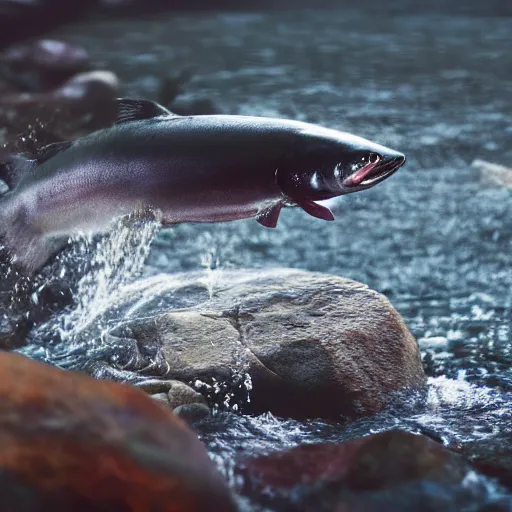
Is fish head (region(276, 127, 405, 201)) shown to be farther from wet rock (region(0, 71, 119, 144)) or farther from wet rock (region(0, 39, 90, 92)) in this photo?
wet rock (region(0, 39, 90, 92))

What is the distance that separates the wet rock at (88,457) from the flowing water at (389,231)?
17.6 inches

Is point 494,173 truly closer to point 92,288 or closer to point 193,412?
point 92,288

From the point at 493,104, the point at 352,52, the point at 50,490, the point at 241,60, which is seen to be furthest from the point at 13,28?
the point at 50,490

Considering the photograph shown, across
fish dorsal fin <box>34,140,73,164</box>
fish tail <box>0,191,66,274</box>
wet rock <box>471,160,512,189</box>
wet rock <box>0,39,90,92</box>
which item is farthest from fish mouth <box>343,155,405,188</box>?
wet rock <box>0,39,90,92</box>

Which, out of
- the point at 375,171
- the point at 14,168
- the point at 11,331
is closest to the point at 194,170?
the point at 375,171

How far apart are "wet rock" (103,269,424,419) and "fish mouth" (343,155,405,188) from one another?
670mm

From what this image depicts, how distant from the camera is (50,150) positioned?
90.0 inches

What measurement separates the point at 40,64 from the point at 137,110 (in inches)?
248

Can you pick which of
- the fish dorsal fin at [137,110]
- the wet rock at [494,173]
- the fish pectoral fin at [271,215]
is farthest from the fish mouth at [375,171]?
the wet rock at [494,173]

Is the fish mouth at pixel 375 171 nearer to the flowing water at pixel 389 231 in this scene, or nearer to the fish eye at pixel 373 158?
the fish eye at pixel 373 158

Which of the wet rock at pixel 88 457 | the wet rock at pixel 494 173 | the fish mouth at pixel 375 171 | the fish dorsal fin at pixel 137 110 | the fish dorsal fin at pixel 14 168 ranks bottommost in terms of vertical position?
the wet rock at pixel 494 173

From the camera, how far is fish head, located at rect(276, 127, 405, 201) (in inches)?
75.6

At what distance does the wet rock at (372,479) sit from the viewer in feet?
5.29

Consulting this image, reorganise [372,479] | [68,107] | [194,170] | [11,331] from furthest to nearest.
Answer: [68,107], [11,331], [194,170], [372,479]
